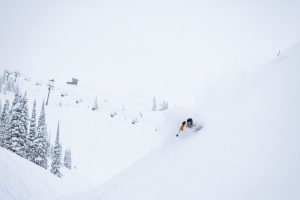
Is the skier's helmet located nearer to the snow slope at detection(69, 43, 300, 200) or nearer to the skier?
the skier

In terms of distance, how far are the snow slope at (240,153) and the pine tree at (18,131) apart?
32818 millimetres

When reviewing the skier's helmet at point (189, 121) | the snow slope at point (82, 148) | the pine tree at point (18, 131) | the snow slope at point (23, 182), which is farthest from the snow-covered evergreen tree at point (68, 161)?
the skier's helmet at point (189, 121)

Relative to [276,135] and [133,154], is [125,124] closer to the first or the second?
[133,154]

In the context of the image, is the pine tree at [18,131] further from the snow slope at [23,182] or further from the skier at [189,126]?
the skier at [189,126]

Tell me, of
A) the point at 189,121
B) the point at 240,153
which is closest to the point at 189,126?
the point at 189,121

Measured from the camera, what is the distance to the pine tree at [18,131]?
38.3 m

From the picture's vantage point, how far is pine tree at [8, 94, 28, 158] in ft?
126

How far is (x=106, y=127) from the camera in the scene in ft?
268

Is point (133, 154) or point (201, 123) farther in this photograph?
point (133, 154)

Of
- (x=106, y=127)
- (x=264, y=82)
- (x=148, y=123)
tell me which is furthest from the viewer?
(x=148, y=123)

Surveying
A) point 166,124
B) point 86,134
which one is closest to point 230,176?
point 166,124

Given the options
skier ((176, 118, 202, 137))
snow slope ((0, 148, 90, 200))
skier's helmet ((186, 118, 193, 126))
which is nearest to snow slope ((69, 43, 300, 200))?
skier ((176, 118, 202, 137))

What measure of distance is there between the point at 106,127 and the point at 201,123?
72541 mm

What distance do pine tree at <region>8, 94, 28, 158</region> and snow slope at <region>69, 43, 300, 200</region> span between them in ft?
108
